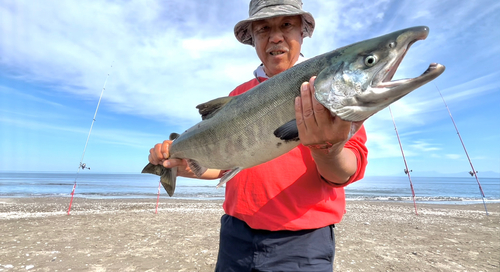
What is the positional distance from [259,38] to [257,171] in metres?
1.53

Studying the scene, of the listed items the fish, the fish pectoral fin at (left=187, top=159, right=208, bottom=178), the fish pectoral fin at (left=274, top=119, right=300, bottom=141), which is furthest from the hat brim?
the fish pectoral fin at (left=187, top=159, right=208, bottom=178)

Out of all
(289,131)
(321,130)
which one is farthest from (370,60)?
(289,131)

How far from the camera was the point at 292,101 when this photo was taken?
217cm

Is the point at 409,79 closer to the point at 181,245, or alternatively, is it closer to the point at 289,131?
the point at 289,131

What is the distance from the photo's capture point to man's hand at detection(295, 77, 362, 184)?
1.93 metres

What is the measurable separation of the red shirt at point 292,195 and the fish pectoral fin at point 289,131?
50cm

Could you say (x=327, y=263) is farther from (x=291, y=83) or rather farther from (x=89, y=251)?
(x=89, y=251)

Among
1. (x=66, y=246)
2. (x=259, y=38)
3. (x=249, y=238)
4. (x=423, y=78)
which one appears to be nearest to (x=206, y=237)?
(x=66, y=246)

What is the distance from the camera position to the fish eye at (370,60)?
185 cm

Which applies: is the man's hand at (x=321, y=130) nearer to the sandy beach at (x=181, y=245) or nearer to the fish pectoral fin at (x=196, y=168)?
the fish pectoral fin at (x=196, y=168)

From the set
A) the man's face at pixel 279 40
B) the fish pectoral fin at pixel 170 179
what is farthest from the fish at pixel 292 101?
the man's face at pixel 279 40

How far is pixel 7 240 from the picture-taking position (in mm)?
7605

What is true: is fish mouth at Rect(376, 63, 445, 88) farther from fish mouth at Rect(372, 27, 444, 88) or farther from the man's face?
the man's face

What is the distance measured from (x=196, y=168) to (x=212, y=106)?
796 millimetres
